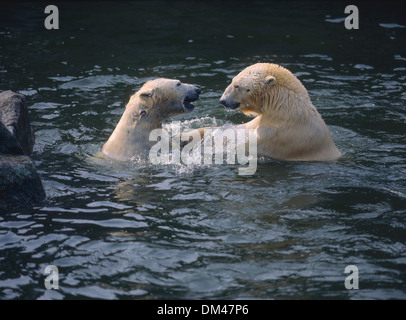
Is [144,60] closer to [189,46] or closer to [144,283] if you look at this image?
[189,46]

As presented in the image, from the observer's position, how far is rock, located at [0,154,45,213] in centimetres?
634

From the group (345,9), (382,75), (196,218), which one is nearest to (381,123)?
(382,75)

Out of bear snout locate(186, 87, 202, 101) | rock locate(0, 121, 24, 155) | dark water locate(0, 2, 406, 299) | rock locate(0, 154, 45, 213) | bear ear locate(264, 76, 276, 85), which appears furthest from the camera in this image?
bear snout locate(186, 87, 202, 101)

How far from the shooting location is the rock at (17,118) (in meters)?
7.74

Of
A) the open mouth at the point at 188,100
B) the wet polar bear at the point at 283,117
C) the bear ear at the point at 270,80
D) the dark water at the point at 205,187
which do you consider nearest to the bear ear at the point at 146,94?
the open mouth at the point at 188,100

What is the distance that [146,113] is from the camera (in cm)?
784

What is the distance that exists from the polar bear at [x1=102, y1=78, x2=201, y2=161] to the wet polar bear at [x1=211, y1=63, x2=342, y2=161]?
724 millimetres

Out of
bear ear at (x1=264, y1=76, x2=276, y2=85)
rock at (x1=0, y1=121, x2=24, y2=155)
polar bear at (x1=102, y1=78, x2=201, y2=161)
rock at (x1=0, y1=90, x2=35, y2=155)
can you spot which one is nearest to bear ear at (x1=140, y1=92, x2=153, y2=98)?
polar bear at (x1=102, y1=78, x2=201, y2=161)

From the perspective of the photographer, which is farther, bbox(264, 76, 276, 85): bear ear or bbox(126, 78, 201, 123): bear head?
bbox(126, 78, 201, 123): bear head

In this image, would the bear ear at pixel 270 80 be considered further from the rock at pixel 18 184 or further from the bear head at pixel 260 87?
the rock at pixel 18 184

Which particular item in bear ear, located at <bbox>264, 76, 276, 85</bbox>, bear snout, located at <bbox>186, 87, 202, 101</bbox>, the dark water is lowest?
the dark water

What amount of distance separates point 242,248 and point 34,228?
204cm

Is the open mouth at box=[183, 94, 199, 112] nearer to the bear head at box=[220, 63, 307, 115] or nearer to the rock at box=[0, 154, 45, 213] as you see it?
the bear head at box=[220, 63, 307, 115]

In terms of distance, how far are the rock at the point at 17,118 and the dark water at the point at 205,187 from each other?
0.73 feet
